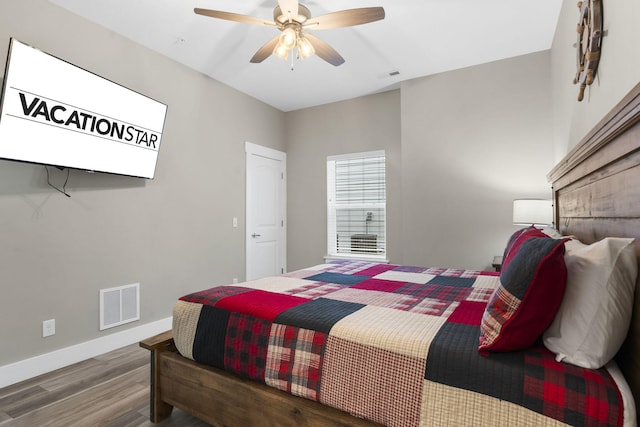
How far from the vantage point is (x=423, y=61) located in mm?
3479

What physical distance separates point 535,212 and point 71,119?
3692mm

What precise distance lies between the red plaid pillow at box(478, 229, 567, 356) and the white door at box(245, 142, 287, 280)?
3579mm

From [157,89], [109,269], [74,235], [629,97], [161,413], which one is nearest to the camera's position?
[629,97]

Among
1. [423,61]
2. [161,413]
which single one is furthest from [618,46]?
[161,413]

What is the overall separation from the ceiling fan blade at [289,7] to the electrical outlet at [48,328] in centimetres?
275

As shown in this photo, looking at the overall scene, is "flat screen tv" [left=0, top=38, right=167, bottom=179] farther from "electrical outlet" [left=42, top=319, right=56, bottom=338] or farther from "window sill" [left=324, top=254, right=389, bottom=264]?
"window sill" [left=324, top=254, right=389, bottom=264]

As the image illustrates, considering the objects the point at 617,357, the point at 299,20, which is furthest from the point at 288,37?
the point at 617,357

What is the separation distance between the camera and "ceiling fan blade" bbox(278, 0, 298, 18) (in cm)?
200

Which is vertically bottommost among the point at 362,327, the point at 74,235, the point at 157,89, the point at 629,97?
the point at 362,327

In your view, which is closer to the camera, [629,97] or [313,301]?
[629,97]

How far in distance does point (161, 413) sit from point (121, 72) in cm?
275

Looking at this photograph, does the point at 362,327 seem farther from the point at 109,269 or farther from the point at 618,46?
the point at 109,269

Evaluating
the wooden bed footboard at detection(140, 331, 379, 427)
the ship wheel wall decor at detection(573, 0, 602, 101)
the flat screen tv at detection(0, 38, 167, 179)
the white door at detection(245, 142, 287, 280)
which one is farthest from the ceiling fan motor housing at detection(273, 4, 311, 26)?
the white door at detection(245, 142, 287, 280)

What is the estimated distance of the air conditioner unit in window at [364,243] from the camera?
4.55 metres
